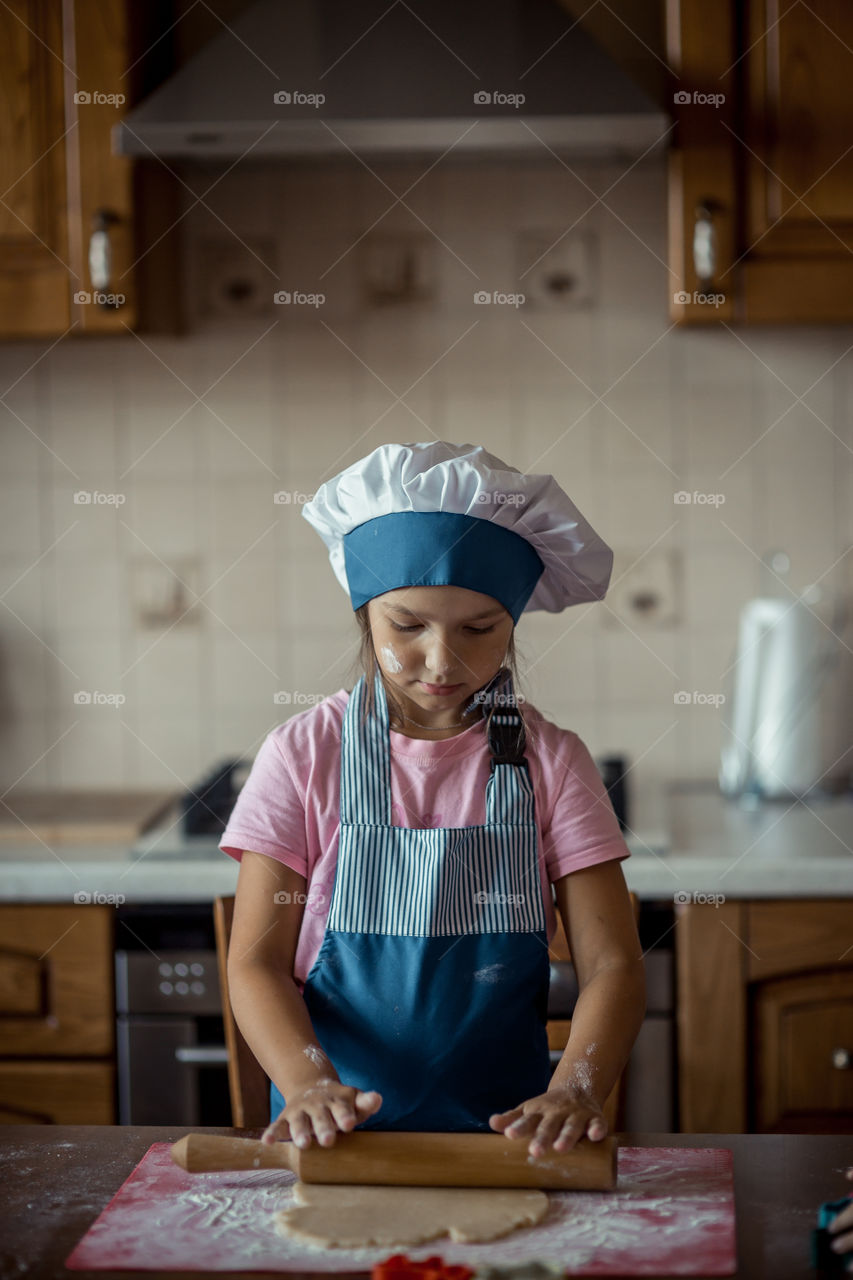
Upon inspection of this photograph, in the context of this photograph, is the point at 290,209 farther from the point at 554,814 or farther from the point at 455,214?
the point at 554,814

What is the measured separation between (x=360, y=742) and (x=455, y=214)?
3.89 feet

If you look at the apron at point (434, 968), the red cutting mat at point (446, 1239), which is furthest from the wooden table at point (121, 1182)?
the apron at point (434, 968)

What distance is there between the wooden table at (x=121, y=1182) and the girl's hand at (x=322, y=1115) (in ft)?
0.26

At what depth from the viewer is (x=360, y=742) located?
3.55 ft

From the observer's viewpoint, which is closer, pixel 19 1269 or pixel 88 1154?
pixel 19 1269

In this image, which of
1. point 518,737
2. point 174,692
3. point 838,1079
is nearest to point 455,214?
point 174,692

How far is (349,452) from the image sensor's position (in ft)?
6.66
